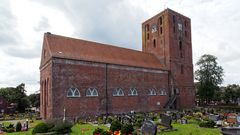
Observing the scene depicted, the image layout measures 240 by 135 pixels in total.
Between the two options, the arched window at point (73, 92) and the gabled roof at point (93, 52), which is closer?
the arched window at point (73, 92)

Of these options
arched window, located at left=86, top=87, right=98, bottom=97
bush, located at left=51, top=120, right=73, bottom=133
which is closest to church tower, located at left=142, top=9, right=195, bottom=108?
arched window, located at left=86, top=87, right=98, bottom=97

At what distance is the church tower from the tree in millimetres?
10363

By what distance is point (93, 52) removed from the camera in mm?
27109

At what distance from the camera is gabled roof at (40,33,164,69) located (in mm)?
24067

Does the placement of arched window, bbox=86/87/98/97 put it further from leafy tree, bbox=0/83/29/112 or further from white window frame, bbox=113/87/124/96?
leafy tree, bbox=0/83/29/112

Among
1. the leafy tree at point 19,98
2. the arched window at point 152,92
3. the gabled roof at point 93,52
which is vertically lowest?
the leafy tree at point 19,98

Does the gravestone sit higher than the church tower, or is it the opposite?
the church tower

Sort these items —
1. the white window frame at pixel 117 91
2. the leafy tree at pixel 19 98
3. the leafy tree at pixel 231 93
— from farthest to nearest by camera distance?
the leafy tree at pixel 231 93 → the leafy tree at pixel 19 98 → the white window frame at pixel 117 91

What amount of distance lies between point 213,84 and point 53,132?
4251 cm

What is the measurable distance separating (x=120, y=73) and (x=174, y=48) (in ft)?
43.9

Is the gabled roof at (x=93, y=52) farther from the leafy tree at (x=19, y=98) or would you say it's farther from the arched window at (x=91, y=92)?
the leafy tree at (x=19, y=98)

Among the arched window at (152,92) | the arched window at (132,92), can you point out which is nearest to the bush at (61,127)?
the arched window at (132,92)

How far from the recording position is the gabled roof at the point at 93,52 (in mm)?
24067

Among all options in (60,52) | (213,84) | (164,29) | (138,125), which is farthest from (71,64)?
(213,84)
